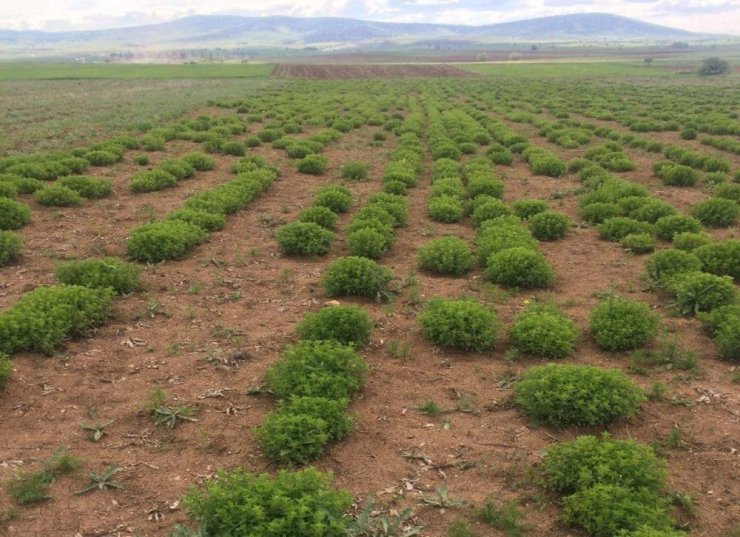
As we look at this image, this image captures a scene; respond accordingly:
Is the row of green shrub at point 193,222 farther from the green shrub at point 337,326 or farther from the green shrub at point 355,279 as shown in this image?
the green shrub at point 337,326

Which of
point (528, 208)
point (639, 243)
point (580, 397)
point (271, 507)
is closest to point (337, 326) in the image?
point (580, 397)

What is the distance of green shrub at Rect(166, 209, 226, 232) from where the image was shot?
13239 mm

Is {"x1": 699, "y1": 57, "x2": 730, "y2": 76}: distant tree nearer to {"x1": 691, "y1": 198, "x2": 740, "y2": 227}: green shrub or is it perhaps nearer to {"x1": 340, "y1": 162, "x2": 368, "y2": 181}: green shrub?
{"x1": 691, "y1": 198, "x2": 740, "y2": 227}: green shrub

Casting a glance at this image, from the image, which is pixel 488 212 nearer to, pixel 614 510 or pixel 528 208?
pixel 528 208

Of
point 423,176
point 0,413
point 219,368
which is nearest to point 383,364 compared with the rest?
point 219,368

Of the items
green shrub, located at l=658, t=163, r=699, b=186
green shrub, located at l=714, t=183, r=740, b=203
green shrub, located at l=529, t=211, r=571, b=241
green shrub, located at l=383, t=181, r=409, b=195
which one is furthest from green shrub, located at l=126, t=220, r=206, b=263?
green shrub, located at l=658, t=163, r=699, b=186

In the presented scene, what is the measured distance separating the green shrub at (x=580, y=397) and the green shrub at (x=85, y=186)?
13726mm

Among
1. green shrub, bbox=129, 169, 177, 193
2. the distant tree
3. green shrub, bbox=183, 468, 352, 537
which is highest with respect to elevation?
the distant tree

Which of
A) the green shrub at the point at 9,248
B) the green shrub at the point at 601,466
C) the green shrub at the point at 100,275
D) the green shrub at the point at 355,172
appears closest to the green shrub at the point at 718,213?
the green shrub at the point at 355,172

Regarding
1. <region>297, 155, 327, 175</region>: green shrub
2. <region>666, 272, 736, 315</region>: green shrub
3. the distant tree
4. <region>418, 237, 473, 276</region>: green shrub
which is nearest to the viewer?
<region>666, 272, 736, 315</region>: green shrub

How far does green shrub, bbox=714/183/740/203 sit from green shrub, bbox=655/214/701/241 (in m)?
4.32

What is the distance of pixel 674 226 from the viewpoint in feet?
43.1

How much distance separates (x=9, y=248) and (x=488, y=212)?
34.8 ft

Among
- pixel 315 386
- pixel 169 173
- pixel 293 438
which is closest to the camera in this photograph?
pixel 293 438
